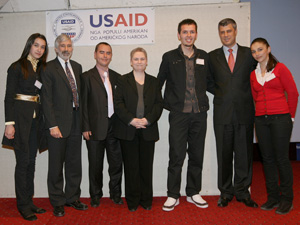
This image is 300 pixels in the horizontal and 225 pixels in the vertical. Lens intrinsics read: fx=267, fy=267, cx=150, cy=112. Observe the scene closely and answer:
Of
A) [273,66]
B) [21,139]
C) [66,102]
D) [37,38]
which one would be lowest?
[21,139]

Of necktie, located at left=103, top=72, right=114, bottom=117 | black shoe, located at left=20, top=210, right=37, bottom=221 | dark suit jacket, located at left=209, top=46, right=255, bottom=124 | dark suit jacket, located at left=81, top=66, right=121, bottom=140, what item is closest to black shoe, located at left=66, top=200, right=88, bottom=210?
black shoe, located at left=20, top=210, right=37, bottom=221

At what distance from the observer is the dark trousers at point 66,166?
279cm

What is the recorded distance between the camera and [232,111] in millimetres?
2891

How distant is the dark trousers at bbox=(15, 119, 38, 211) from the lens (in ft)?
8.94

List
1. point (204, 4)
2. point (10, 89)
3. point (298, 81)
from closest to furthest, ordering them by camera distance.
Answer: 1. point (10, 89)
2. point (204, 4)
3. point (298, 81)

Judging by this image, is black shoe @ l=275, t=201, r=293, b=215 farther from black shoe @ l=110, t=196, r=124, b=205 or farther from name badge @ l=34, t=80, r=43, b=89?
name badge @ l=34, t=80, r=43, b=89

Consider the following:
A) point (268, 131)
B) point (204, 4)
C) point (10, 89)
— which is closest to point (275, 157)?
point (268, 131)

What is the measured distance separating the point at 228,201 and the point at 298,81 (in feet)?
12.0

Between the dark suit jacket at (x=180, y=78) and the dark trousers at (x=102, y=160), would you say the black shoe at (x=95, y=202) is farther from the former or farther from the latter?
the dark suit jacket at (x=180, y=78)

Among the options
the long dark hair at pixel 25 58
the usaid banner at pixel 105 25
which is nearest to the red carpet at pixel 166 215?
the long dark hair at pixel 25 58

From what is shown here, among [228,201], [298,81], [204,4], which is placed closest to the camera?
[228,201]

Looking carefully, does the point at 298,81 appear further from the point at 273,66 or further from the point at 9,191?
the point at 9,191

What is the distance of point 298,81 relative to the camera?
5473 millimetres

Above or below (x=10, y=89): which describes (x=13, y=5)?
above
